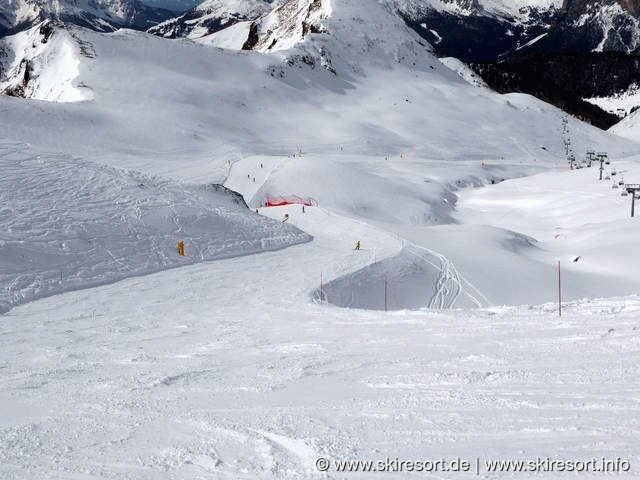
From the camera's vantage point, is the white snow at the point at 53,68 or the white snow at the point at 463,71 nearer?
the white snow at the point at 53,68

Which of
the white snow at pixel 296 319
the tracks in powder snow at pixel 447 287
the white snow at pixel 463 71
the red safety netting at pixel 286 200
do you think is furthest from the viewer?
the white snow at pixel 463 71

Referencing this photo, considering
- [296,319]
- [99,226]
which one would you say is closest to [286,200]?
[99,226]

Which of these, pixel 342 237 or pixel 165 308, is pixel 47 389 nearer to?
pixel 165 308

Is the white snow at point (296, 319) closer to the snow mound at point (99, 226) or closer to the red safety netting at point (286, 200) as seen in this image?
the snow mound at point (99, 226)

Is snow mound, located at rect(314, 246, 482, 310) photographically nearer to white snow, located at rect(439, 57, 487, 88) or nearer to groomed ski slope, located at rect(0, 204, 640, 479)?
groomed ski slope, located at rect(0, 204, 640, 479)

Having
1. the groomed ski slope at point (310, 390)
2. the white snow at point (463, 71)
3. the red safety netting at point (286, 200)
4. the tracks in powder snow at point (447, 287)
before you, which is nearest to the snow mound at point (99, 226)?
→ the groomed ski slope at point (310, 390)

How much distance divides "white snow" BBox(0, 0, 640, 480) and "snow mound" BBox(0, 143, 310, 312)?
9cm

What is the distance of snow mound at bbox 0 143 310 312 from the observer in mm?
16797

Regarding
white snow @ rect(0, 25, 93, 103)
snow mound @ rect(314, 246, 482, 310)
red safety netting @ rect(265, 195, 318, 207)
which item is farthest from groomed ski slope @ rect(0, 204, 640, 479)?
white snow @ rect(0, 25, 93, 103)

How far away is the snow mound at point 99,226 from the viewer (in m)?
16.8

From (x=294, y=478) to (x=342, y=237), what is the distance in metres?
21.0

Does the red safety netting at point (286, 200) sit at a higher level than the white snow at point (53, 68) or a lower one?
lower

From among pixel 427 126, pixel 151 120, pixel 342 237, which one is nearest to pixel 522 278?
pixel 342 237

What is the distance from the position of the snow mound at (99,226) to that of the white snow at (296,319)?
0.28ft
